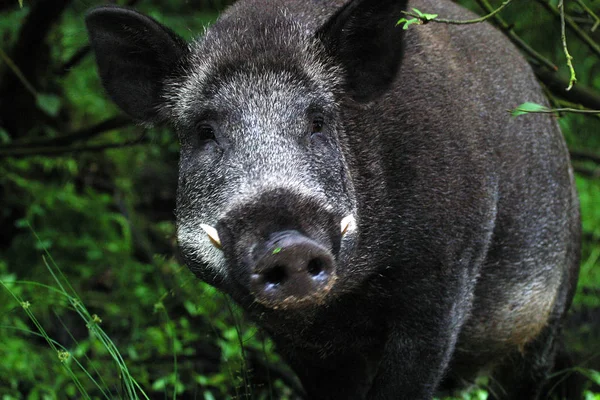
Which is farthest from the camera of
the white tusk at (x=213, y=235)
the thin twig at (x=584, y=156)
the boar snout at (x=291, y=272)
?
the thin twig at (x=584, y=156)

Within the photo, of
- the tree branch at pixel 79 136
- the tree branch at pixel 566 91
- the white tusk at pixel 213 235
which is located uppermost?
the white tusk at pixel 213 235

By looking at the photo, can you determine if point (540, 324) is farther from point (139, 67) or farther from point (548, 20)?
point (139, 67)

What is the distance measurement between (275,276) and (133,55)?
58.3 inches

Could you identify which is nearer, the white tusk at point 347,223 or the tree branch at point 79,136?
the white tusk at point 347,223

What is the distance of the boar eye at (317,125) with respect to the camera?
3678 millimetres

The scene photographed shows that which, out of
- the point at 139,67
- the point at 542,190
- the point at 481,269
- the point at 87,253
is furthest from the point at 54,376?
the point at 542,190

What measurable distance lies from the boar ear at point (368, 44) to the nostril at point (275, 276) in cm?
125

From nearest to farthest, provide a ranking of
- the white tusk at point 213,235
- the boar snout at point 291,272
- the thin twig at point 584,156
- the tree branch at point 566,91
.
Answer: the boar snout at point 291,272 → the white tusk at point 213,235 → the tree branch at point 566,91 → the thin twig at point 584,156

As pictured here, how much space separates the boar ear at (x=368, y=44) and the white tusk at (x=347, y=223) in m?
0.63

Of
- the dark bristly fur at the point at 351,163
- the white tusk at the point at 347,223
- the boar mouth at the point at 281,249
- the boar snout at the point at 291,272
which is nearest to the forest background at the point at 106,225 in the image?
the dark bristly fur at the point at 351,163

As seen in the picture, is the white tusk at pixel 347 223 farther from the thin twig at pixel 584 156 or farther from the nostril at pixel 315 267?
the thin twig at pixel 584 156

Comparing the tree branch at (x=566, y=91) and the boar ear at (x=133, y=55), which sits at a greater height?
the boar ear at (x=133, y=55)

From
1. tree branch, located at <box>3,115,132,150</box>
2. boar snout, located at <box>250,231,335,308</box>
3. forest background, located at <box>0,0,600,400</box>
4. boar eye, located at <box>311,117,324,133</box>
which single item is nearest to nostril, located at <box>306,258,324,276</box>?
boar snout, located at <box>250,231,335,308</box>

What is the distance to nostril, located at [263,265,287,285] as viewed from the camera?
9.61ft
